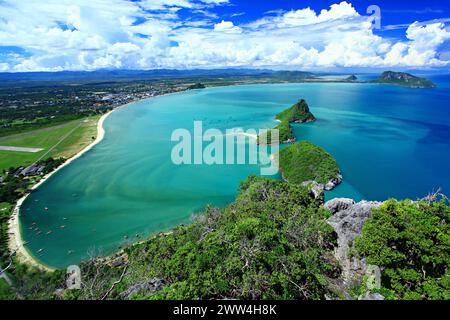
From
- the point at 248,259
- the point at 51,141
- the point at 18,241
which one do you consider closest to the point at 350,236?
the point at 248,259

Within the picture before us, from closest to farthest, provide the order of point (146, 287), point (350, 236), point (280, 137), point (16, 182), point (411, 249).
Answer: point (146, 287) < point (411, 249) < point (350, 236) < point (16, 182) < point (280, 137)

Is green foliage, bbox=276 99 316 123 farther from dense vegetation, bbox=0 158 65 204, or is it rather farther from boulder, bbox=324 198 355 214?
dense vegetation, bbox=0 158 65 204

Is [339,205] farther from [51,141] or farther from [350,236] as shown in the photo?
[51,141]

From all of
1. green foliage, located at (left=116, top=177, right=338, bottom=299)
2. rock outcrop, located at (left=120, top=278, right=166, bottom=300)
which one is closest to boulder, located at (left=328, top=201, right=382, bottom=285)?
green foliage, located at (left=116, top=177, right=338, bottom=299)

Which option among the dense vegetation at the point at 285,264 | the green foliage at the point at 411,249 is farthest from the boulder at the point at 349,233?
the green foliage at the point at 411,249
